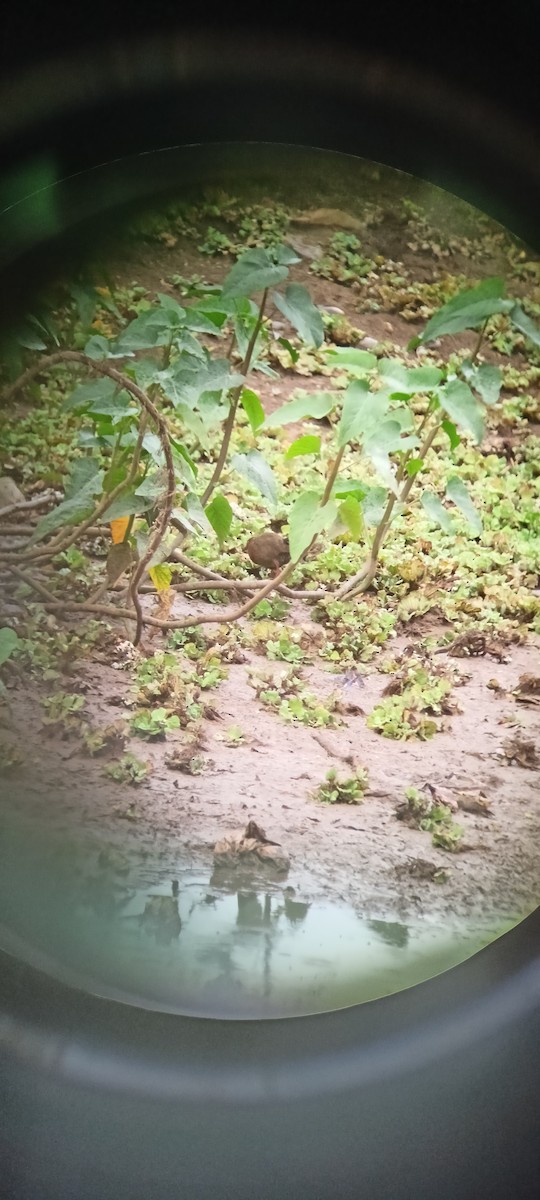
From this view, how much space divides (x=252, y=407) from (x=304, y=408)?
0.17 feet

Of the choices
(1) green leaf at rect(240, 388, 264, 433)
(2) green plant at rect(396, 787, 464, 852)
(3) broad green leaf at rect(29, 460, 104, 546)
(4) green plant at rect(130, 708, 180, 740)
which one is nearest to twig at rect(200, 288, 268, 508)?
(1) green leaf at rect(240, 388, 264, 433)

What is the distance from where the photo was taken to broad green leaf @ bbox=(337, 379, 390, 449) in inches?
28.2

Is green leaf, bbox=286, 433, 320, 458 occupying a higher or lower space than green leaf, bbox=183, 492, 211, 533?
higher

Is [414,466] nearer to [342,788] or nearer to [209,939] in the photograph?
[342,788]

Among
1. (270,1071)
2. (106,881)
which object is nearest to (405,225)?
(106,881)

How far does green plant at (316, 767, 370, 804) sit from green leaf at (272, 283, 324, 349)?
0.42 m

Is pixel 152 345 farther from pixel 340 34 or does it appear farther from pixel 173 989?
pixel 173 989

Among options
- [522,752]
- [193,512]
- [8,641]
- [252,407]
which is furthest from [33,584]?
[522,752]

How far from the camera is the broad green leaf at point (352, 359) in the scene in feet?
2.33

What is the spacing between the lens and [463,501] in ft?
2.49

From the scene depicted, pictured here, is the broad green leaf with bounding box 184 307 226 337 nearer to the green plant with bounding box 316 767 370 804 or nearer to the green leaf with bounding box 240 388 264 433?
the green leaf with bounding box 240 388 264 433

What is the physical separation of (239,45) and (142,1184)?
38.0 inches

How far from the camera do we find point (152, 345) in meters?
0.71

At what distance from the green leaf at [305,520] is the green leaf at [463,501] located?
12 centimetres
